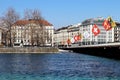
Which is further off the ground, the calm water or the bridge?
the bridge

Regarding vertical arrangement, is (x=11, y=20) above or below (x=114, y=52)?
above

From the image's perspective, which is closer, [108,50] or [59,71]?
[59,71]

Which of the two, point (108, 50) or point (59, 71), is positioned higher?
point (108, 50)

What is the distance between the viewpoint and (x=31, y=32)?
15638 centimetres

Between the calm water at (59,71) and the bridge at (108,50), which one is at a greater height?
the bridge at (108,50)

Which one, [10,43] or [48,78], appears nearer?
[48,78]

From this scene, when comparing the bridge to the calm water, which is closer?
the calm water

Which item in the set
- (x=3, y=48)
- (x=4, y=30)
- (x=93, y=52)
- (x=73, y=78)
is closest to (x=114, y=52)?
(x=93, y=52)

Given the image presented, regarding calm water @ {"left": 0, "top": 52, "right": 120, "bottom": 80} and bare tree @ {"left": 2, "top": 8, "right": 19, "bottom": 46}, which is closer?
calm water @ {"left": 0, "top": 52, "right": 120, "bottom": 80}

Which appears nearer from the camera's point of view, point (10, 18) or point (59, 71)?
point (59, 71)

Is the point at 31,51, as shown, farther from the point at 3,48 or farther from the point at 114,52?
the point at 114,52

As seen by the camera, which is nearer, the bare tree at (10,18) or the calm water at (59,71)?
the calm water at (59,71)

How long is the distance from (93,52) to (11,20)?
134ft

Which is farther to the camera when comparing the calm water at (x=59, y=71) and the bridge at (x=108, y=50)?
the bridge at (x=108, y=50)
